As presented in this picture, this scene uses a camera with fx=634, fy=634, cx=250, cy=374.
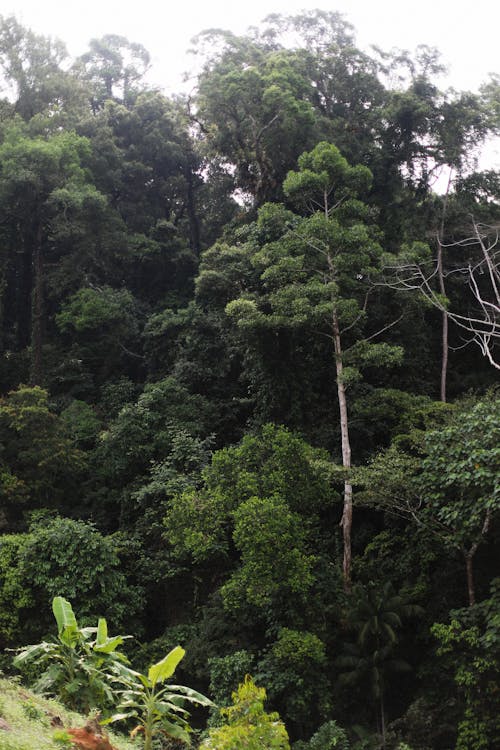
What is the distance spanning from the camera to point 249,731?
18.9 feet

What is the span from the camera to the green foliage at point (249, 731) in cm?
564

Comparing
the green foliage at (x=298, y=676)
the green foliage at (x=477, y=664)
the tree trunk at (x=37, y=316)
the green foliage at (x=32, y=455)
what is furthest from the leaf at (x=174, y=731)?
the tree trunk at (x=37, y=316)

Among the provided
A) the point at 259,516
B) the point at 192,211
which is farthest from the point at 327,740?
the point at 192,211

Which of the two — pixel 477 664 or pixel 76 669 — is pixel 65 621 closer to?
pixel 76 669

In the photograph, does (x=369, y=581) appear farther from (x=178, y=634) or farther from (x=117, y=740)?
(x=117, y=740)

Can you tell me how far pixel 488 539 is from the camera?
11.2m

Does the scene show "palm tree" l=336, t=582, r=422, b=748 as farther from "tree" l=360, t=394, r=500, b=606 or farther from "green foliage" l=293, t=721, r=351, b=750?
"tree" l=360, t=394, r=500, b=606

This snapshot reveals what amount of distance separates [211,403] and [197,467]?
116 inches

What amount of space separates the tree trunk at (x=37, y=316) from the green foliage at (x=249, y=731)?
48.6ft

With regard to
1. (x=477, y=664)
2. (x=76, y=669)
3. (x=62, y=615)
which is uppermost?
(x=62, y=615)

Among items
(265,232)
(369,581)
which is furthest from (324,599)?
(265,232)

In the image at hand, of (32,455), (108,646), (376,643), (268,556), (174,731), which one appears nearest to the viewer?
(174,731)

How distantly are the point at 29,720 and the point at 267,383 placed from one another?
1054 cm

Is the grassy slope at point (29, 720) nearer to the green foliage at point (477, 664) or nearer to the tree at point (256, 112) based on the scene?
the green foliage at point (477, 664)
